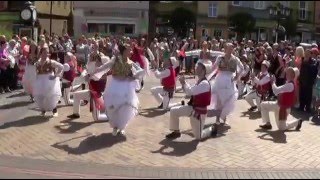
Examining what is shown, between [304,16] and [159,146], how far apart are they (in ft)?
165

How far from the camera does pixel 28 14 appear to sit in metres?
20.0

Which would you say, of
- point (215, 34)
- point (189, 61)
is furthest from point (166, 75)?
point (215, 34)

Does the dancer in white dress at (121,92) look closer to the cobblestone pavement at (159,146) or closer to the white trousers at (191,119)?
the cobblestone pavement at (159,146)

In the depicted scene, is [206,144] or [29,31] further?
[29,31]

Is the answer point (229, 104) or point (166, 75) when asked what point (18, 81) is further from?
point (229, 104)

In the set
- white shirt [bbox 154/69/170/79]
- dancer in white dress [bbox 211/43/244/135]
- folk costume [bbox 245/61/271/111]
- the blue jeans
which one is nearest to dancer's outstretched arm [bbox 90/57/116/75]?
white shirt [bbox 154/69/170/79]

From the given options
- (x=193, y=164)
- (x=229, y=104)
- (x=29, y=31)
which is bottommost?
(x=193, y=164)

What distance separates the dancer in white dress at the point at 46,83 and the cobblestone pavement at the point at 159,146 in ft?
1.29

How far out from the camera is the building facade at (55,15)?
5028cm

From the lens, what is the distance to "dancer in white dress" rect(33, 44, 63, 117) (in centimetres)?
1145

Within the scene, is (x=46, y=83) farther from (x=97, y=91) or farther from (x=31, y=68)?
(x=31, y=68)

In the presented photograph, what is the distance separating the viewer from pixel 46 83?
1143 cm

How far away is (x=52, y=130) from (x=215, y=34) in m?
23.7

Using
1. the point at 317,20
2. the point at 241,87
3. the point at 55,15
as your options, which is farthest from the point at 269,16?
the point at 317,20
